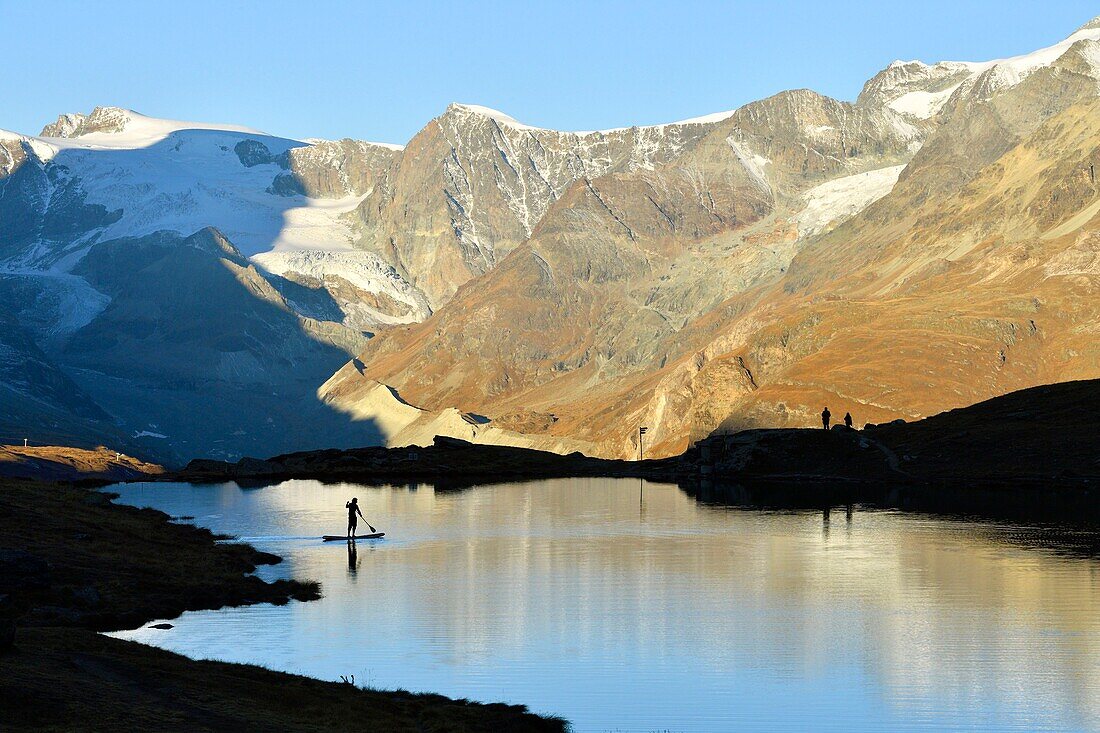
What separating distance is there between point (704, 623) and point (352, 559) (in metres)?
30.6

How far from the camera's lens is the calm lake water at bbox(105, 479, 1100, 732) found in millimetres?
47781

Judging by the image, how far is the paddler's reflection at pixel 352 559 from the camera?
80250mm

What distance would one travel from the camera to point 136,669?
140 ft

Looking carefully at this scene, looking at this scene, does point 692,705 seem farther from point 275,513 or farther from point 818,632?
point 275,513

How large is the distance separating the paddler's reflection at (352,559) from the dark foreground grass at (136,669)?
6885mm

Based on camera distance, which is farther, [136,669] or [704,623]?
[704,623]

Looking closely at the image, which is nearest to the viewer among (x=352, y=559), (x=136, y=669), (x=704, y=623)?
(x=136, y=669)

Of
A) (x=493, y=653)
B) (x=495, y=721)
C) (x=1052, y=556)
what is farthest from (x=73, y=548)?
(x=1052, y=556)

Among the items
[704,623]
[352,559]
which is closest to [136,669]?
[704,623]

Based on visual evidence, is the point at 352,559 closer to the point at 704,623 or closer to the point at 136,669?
the point at 704,623

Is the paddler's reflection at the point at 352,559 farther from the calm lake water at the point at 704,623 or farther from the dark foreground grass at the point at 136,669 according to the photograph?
the dark foreground grass at the point at 136,669

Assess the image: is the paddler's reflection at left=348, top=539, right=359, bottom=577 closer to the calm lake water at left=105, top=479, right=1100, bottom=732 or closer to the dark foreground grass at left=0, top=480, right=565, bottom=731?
the calm lake water at left=105, top=479, right=1100, bottom=732

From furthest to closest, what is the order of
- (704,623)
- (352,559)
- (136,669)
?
(352,559) < (704,623) < (136,669)

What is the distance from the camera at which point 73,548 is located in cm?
7125
